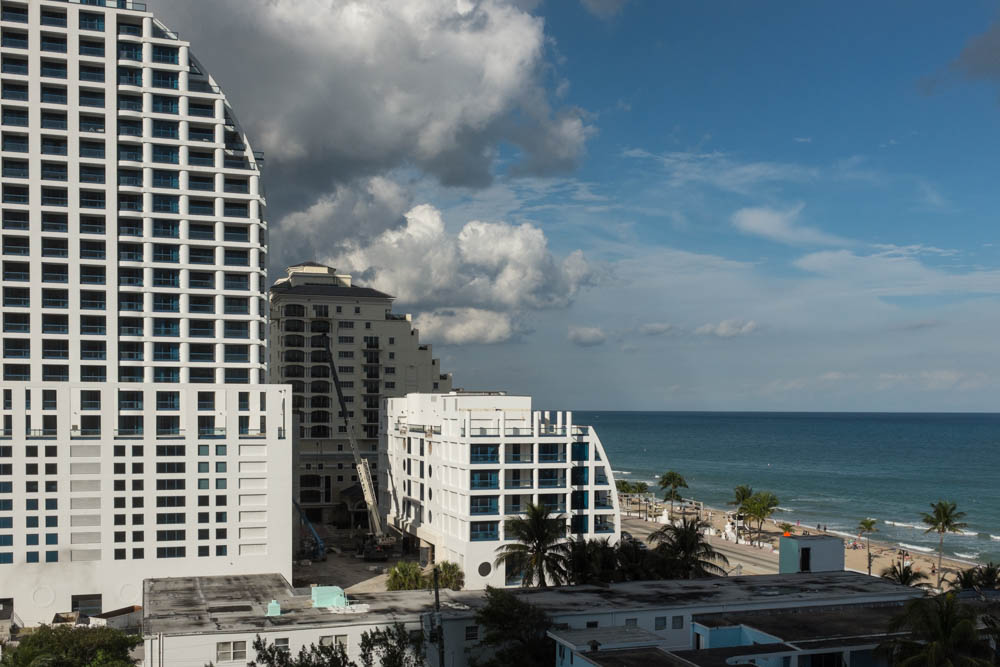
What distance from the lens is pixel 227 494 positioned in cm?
7281

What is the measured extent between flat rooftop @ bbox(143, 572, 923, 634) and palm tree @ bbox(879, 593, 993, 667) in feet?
46.1

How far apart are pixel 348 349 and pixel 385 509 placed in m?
28.8

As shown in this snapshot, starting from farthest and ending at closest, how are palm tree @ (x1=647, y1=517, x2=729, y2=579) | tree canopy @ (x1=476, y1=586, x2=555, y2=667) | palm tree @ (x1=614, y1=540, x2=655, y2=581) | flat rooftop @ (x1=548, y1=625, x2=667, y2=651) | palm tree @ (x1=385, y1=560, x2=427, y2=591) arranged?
palm tree @ (x1=385, y1=560, x2=427, y2=591) < palm tree @ (x1=647, y1=517, x2=729, y2=579) < palm tree @ (x1=614, y1=540, x2=655, y2=581) < tree canopy @ (x1=476, y1=586, x2=555, y2=667) < flat rooftop @ (x1=548, y1=625, x2=667, y2=651)

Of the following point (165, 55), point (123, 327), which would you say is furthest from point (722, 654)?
point (165, 55)

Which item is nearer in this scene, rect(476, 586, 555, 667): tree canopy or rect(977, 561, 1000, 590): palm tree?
rect(476, 586, 555, 667): tree canopy

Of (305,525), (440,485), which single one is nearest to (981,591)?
(440,485)

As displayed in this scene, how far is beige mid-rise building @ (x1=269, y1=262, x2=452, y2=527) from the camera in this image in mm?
122000

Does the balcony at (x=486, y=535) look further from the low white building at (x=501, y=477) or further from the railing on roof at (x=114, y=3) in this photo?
the railing on roof at (x=114, y=3)

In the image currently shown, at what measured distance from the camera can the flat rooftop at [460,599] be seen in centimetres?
4759

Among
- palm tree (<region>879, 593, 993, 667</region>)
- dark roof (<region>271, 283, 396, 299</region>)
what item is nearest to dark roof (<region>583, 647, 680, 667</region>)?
palm tree (<region>879, 593, 993, 667</region>)

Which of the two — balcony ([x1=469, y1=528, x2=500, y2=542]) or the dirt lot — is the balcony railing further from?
the dirt lot

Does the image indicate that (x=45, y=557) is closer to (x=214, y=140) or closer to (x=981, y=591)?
(x=214, y=140)

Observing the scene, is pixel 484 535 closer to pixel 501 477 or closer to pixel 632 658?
pixel 501 477

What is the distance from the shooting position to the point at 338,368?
410ft
